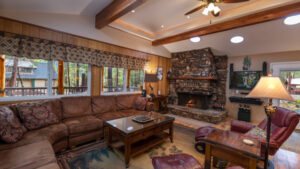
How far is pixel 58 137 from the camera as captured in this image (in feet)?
Answer: 7.36

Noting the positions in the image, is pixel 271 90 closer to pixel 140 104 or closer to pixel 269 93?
pixel 269 93

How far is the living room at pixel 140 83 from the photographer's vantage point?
182 centimetres

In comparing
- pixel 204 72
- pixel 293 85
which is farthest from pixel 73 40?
pixel 293 85

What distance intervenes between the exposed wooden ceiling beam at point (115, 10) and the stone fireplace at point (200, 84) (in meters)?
3.65

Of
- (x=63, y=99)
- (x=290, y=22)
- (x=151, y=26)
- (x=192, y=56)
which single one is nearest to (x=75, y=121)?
(x=63, y=99)

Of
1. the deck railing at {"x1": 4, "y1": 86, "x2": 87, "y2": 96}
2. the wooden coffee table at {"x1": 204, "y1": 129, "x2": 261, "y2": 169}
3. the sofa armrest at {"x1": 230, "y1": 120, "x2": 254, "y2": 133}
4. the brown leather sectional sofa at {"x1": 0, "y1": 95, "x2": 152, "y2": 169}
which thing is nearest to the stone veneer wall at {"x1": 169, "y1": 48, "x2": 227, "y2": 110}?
the sofa armrest at {"x1": 230, "y1": 120, "x2": 254, "y2": 133}

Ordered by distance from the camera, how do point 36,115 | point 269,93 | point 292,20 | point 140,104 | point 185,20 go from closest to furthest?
point 269,93 < point 36,115 < point 292,20 < point 185,20 < point 140,104

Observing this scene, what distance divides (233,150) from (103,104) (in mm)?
3052

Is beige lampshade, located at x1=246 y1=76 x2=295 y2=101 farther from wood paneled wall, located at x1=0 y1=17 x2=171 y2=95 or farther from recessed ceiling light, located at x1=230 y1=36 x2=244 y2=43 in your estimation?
wood paneled wall, located at x1=0 y1=17 x2=171 y2=95

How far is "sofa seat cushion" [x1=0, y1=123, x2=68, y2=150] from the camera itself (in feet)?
5.85

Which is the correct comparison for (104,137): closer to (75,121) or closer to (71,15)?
(75,121)

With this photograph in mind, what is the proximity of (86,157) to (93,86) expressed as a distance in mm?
2006

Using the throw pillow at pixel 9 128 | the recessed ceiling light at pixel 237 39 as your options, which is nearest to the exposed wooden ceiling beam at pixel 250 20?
the recessed ceiling light at pixel 237 39

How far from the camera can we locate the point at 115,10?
2.61 meters
